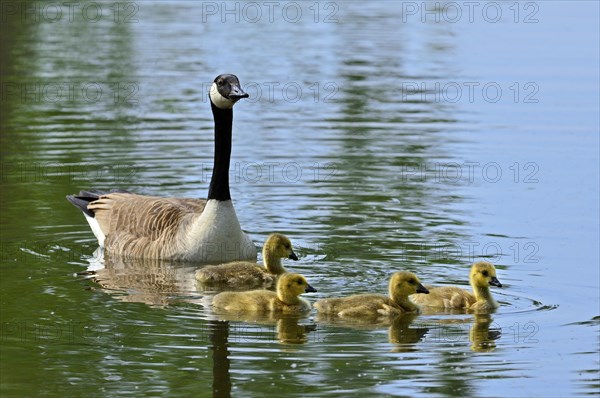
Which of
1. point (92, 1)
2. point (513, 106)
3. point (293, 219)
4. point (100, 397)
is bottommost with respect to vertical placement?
point (100, 397)

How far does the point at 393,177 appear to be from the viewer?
18016 millimetres

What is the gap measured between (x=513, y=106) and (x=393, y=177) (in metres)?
5.92

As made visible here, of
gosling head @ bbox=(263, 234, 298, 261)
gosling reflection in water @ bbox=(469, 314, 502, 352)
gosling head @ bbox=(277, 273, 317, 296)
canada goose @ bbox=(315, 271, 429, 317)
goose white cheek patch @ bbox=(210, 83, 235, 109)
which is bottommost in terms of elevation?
gosling reflection in water @ bbox=(469, 314, 502, 352)

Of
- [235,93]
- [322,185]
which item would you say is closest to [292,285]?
[235,93]

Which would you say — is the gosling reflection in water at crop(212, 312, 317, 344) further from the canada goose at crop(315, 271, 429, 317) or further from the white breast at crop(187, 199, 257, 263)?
the white breast at crop(187, 199, 257, 263)

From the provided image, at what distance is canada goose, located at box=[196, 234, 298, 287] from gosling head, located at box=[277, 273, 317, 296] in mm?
1243

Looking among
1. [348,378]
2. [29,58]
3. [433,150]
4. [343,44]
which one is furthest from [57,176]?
[343,44]

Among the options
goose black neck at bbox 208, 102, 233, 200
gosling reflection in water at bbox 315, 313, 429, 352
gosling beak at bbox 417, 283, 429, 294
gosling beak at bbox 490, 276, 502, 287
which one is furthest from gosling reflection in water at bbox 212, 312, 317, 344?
goose black neck at bbox 208, 102, 233, 200

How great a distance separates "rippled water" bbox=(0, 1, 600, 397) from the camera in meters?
10.8

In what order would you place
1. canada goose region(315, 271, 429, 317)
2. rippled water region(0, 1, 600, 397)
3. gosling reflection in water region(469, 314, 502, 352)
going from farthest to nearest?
1. canada goose region(315, 271, 429, 317)
2. gosling reflection in water region(469, 314, 502, 352)
3. rippled water region(0, 1, 600, 397)

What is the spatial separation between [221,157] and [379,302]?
363cm

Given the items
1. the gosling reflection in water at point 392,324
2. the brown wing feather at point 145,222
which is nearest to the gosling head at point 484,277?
the gosling reflection in water at point 392,324

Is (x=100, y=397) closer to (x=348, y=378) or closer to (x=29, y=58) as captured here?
(x=348, y=378)

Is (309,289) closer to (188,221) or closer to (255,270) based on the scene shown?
(255,270)
